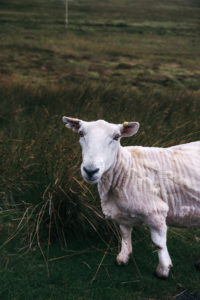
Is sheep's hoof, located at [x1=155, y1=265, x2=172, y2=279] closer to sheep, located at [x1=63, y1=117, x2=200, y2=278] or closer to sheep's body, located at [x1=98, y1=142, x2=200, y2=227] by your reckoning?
sheep, located at [x1=63, y1=117, x2=200, y2=278]

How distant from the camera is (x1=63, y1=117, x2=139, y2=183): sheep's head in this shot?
2.37 metres

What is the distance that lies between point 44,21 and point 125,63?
7.22 meters

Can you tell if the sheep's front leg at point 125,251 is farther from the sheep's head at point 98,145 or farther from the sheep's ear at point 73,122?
the sheep's ear at point 73,122

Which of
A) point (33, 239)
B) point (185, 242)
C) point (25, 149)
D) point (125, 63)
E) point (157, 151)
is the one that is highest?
point (157, 151)

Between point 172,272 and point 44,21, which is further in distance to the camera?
point 44,21

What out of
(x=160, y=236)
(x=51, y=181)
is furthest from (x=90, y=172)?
(x=51, y=181)

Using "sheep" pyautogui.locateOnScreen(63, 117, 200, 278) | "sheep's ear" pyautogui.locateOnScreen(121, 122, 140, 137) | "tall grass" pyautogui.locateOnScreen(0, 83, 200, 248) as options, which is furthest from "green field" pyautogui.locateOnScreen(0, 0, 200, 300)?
"sheep's ear" pyautogui.locateOnScreen(121, 122, 140, 137)

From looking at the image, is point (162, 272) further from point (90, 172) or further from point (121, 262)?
point (90, 172)

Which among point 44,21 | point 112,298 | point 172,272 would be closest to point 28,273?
point 112,298

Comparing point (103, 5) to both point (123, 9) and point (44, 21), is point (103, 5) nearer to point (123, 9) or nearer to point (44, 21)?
point (123, 9)

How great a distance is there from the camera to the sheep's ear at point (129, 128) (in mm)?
2717

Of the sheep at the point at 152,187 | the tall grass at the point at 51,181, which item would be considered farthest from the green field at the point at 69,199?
the sheep at the point at 152,187

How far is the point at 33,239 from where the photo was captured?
334 centimetres

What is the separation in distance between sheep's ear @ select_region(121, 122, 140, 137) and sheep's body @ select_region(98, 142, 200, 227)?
7.2 inches
